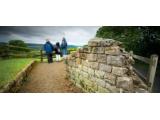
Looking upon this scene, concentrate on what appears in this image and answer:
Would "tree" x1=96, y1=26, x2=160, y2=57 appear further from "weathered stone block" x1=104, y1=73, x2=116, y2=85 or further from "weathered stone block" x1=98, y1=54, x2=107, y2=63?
"weathered stone block" x1=104, y1=73, x2=116, y2=85

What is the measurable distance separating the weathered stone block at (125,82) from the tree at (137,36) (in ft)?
2.38

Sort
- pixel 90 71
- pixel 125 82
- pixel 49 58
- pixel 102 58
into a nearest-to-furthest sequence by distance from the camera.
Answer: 1. pixel 125 82
2. pixel 102 58
3. pixel 90 71
4. pixel 49 58

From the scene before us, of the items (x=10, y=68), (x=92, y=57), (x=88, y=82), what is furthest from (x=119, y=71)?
(x=10, y=68)

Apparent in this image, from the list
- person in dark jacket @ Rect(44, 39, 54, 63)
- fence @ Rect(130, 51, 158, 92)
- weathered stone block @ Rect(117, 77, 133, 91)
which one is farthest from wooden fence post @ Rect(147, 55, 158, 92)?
person in dark jacket @ Rect(44, 39, 54, 63)

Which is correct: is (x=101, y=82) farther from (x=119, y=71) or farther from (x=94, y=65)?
(x=119, y=71)

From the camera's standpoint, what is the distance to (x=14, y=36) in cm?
379

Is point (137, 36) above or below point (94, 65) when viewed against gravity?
above

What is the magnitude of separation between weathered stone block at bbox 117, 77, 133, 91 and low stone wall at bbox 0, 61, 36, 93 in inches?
70.8

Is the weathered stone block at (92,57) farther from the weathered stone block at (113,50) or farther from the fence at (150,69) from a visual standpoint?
the fence at (150,69)

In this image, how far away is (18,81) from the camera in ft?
12.7

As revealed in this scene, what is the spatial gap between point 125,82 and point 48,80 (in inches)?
63.8
